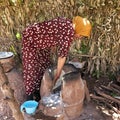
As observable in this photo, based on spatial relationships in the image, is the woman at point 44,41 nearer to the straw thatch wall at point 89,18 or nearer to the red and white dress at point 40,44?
the red and white dress at point 40,44

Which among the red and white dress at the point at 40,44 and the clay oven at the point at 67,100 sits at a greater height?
the red and white dress at the point at 40,44

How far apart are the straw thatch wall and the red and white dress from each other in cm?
58

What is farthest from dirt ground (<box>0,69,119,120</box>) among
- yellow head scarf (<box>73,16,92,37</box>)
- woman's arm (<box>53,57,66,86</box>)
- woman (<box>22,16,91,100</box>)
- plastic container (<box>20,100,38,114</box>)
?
yellow head scarf (<box>73,16,92,37</box>)

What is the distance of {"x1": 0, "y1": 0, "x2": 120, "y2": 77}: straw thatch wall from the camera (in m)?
3.33

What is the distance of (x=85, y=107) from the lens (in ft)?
9.95

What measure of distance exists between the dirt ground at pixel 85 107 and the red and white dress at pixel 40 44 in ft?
0.60

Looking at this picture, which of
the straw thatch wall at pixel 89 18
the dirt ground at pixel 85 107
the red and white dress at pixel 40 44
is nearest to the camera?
the red and white dress at pixel 40 44

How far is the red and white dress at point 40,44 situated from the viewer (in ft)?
9.00

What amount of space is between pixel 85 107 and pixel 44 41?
0.87 m

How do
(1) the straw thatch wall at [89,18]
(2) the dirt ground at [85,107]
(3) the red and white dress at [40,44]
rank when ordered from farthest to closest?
(1) the straw thatch wall at [89,18], (2) the dirt ground at [85,107], (3) the red and white dress at [40,44]

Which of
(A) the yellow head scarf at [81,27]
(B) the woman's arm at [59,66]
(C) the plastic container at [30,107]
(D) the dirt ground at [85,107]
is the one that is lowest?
(D) the dirt ground at [85,107]

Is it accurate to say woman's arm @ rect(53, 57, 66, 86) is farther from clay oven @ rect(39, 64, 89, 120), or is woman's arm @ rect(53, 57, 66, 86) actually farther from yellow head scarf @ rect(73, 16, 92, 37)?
yellow head scarf @ rect(73, 16, 92, 37)

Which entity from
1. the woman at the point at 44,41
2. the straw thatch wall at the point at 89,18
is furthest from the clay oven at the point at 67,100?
the straw thatch wall at the point at 89,18

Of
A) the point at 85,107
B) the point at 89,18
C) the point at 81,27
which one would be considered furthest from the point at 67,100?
the point at 89,18
